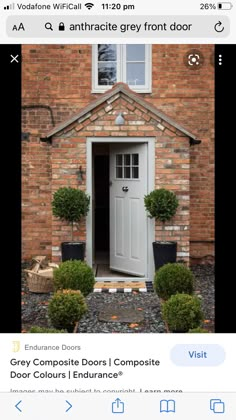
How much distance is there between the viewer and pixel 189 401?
87.3 inches

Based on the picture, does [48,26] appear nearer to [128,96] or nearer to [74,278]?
[74,278]

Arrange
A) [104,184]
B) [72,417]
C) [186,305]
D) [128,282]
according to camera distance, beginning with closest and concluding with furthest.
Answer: [72,417], [186,305], [128,282], [104,184]

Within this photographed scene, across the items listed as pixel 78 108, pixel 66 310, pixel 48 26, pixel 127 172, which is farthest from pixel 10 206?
pixel 78 108

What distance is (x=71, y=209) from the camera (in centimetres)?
723

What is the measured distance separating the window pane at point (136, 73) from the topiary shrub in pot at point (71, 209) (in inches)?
95.5

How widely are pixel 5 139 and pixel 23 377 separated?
1087 millimetres

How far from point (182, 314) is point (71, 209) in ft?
10.5

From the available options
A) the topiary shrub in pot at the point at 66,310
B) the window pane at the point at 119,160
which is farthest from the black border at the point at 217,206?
the window pane at the point at 119,160

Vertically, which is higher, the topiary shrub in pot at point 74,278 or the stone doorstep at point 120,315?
the topiary shrub in pot at point 74,278

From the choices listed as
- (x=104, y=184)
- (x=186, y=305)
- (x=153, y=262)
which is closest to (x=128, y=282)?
(x=153, y=262)

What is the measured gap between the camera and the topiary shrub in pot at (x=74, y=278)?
5617 millimetres

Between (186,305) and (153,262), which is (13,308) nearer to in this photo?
(186,305)

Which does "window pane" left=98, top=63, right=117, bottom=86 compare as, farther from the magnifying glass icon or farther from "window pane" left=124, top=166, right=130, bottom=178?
the magnifying glass icon
